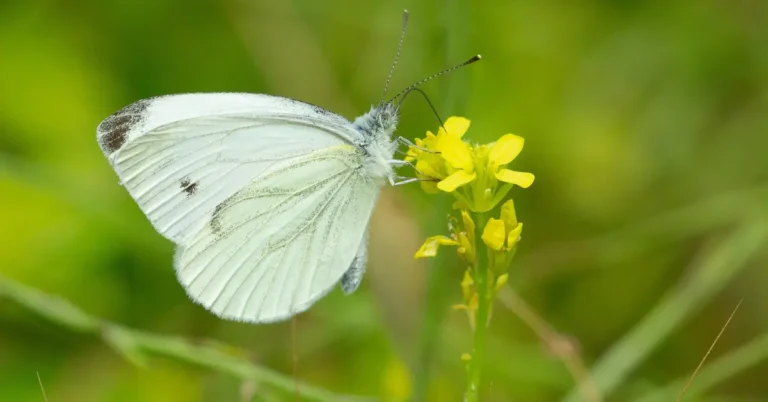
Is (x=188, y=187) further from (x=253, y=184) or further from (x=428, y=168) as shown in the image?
(x=428, y=168)

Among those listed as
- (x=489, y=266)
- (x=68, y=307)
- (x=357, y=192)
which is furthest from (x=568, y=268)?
(x=68, y=307)

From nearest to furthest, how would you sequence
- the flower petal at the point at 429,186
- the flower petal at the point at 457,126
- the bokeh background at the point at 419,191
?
the flower petal at the point at 457,126
the flower petal at the point at 429,186
the bokeh background at the point at 419,191

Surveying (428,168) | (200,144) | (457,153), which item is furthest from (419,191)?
(457,153)

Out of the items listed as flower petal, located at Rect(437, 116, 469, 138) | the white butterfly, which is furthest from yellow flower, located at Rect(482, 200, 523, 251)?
the white butterfly

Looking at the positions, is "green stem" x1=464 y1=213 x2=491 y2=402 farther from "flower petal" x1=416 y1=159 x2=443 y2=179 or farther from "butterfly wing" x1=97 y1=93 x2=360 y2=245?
"butterfly wing" x1=97 y1=93 x2=360 y2=245

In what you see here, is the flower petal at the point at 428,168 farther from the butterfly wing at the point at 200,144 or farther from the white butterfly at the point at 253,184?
the butterfly wing at the point at 200,144

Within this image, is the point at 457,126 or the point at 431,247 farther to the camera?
the point at 457,126

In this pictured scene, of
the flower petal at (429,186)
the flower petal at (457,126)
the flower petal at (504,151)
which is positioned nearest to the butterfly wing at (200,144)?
the flower petal at (429,186)
